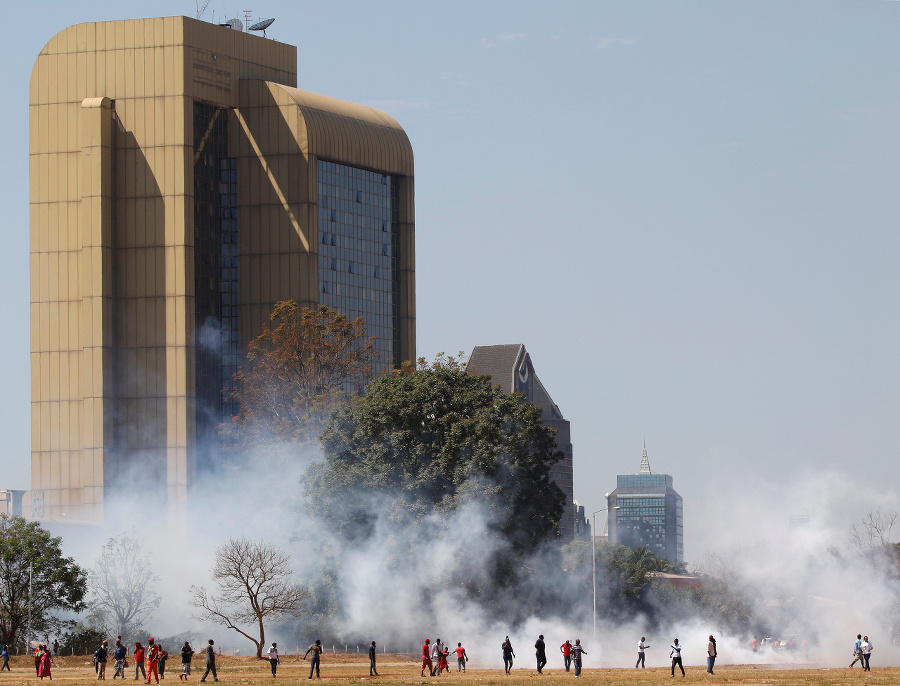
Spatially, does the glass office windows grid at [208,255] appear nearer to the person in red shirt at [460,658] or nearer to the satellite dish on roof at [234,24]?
the satellite dish on roof at [234,24]

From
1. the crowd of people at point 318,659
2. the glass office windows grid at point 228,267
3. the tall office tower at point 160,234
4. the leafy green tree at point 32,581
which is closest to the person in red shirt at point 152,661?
the crowd of people at point 318,659

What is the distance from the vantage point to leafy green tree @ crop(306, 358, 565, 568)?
81.5 metres

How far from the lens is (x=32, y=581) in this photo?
88.9 m

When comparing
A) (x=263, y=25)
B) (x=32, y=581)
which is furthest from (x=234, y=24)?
(x=32, y=581)

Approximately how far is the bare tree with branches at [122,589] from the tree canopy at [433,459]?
1801cm

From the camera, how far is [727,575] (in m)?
85.1

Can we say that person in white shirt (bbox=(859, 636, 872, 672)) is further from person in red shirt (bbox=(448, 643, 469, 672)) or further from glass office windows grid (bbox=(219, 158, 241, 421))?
glass office windows grid (bbox=(219, 158, 241, 421))

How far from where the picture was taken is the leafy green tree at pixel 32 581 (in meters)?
88.7

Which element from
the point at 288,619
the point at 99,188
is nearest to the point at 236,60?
the point at 99,188

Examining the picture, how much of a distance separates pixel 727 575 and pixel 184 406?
204 feet

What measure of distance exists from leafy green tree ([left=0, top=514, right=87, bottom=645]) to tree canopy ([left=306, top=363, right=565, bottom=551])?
16.7 m

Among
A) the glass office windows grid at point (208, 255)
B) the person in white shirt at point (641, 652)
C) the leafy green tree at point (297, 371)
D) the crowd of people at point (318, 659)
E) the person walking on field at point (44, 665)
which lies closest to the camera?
the crowd of people at point (318, 659)

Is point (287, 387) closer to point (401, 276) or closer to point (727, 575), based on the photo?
point (727, 575)

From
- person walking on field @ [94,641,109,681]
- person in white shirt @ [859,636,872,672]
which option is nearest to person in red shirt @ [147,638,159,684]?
person walking on field @ [94,641,109,681]
